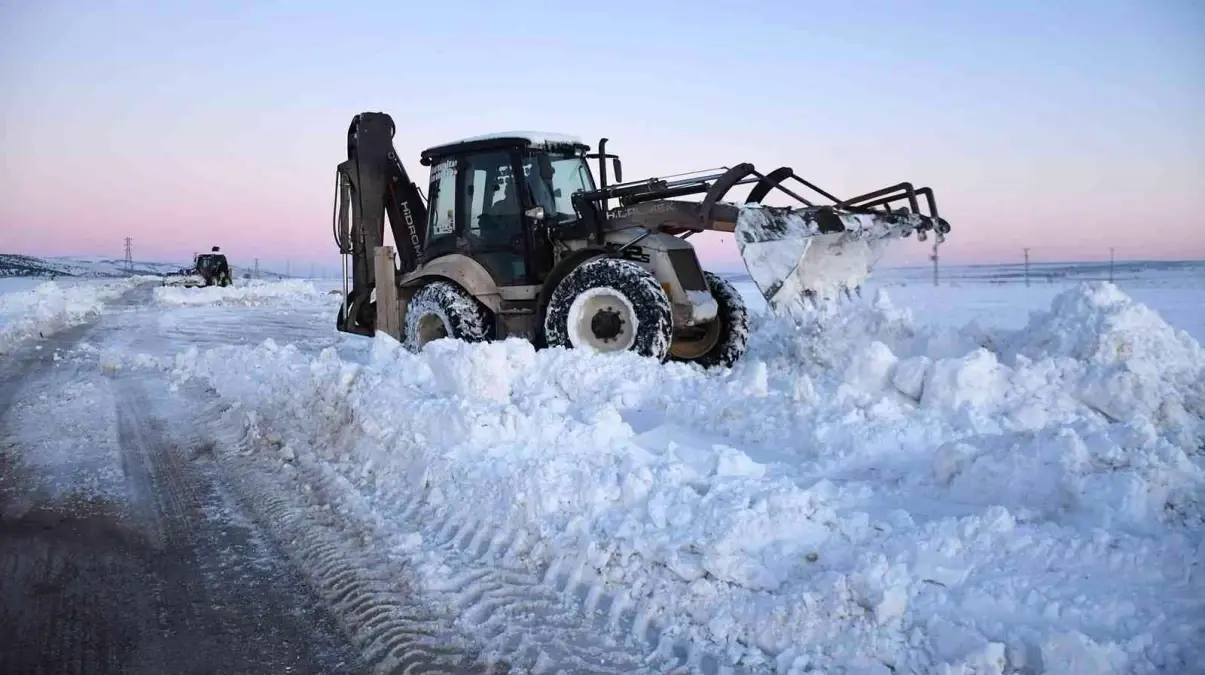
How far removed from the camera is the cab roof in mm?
8844

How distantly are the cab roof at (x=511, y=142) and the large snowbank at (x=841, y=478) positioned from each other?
8.37ft

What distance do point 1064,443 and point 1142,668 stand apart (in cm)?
151

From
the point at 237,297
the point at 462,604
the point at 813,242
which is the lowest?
the point at 462,604

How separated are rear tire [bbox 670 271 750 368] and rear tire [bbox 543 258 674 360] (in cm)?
120

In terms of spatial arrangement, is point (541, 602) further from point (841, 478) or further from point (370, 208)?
point (370, 208)

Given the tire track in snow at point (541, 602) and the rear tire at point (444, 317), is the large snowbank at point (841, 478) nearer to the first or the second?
the tire track in snow at point (541, 602)

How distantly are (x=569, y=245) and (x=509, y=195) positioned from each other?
0.86 m

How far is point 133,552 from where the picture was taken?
14.3 feet

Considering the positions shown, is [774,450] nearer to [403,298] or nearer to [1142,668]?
[1142,668]

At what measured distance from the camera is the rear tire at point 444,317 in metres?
8.88

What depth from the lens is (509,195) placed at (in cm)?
902

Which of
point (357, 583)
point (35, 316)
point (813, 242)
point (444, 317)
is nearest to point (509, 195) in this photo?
point (444, 317)

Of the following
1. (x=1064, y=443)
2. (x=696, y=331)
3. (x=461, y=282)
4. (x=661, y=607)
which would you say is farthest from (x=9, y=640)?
(x=696, y=331)

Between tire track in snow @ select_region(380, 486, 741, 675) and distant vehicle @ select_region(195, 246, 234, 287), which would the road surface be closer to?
tire track in snow @ select_region(380, 486, 741, 675)
